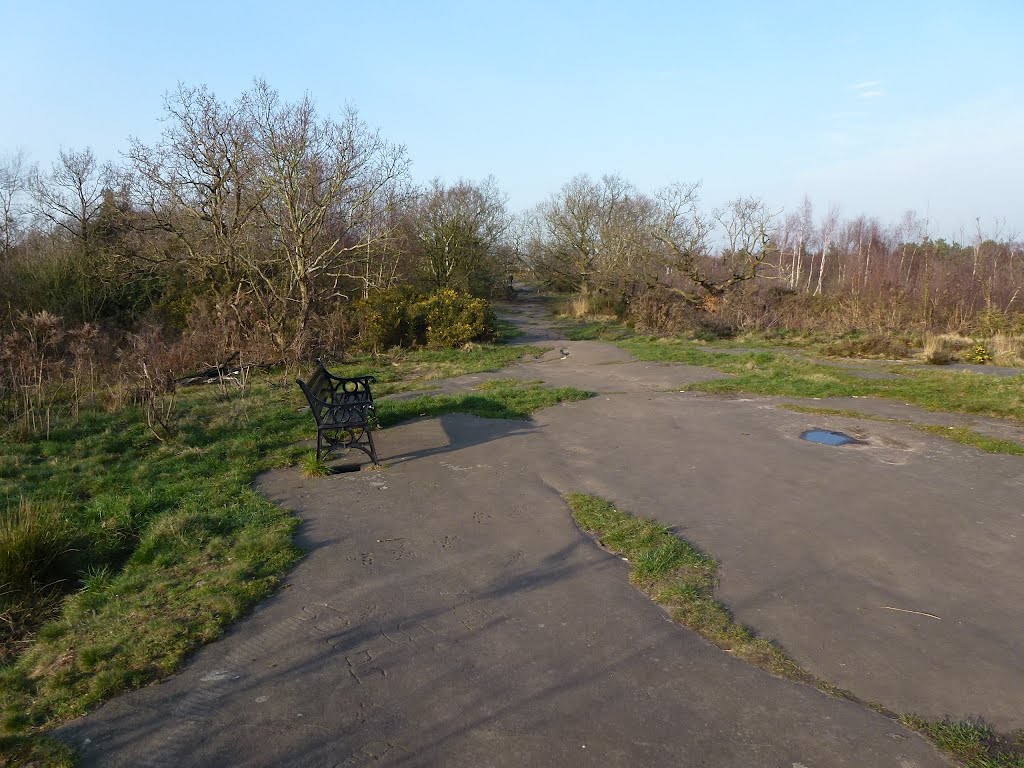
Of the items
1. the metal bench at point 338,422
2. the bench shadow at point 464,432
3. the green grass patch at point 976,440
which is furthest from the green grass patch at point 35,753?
the green grass patch at point 976,440

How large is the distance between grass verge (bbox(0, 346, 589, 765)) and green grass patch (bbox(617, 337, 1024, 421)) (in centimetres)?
699

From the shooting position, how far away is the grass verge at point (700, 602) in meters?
3.11

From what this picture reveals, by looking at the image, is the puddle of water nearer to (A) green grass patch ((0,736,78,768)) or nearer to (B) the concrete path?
(B) the concrete path

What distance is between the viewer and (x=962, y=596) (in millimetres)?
4613

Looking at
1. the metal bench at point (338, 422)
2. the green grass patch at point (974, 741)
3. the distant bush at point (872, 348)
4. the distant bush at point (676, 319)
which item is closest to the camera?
the green grass patch at point (974, 741)

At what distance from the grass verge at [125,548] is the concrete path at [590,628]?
26 centimetres

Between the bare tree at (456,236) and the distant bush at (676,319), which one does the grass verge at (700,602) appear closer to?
the distant bush at (676,319)

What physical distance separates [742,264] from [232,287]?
17.2 metres

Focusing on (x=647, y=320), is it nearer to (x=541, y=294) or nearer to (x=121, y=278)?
(x=121, y=278)

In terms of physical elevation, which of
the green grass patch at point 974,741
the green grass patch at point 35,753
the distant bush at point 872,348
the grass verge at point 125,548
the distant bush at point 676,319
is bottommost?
the green grass patch at point 974,741

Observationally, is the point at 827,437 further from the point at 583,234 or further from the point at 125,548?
the point at 583,234

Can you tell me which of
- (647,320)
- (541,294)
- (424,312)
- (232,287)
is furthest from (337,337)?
(541,294)

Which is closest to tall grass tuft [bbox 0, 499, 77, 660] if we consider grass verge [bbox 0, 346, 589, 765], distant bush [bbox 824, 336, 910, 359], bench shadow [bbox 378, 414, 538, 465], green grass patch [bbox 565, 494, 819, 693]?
grass verge [bbox 0, 346, 589, 765]

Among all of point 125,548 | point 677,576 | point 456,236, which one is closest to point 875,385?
point 677,576
